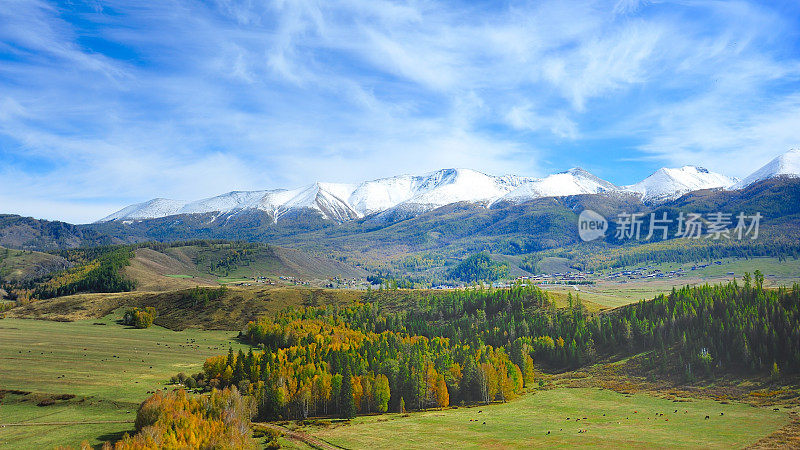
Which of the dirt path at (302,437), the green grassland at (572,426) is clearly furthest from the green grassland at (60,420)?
the green grassland at (572,426)

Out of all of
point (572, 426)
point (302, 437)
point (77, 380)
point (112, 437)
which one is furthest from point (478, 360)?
point (77, 380)

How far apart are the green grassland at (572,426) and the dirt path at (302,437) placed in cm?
221

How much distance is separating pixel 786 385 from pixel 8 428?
19506 centimetres

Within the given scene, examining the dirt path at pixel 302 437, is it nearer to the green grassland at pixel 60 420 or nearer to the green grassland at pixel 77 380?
the green grassland at pixel 60 420

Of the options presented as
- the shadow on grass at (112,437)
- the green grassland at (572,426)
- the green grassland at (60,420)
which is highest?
the green grassland at (60,420)

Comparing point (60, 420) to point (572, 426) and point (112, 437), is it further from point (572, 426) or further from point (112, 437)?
point (572, 426)

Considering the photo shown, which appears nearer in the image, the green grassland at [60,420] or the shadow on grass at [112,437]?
the green grassland at [60,420]

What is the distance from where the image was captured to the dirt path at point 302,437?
10310 centimetres

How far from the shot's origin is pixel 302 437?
365 feet

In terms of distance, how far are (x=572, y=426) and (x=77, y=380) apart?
138520mm

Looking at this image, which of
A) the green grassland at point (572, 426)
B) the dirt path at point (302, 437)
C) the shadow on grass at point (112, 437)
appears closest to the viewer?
the shadow on grass at point (112, 437)

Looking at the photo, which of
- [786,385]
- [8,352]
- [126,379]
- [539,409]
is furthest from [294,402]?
[786,385]

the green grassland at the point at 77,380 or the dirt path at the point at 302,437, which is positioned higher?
the green grassland at the point at 77,380

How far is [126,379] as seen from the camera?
486ft
